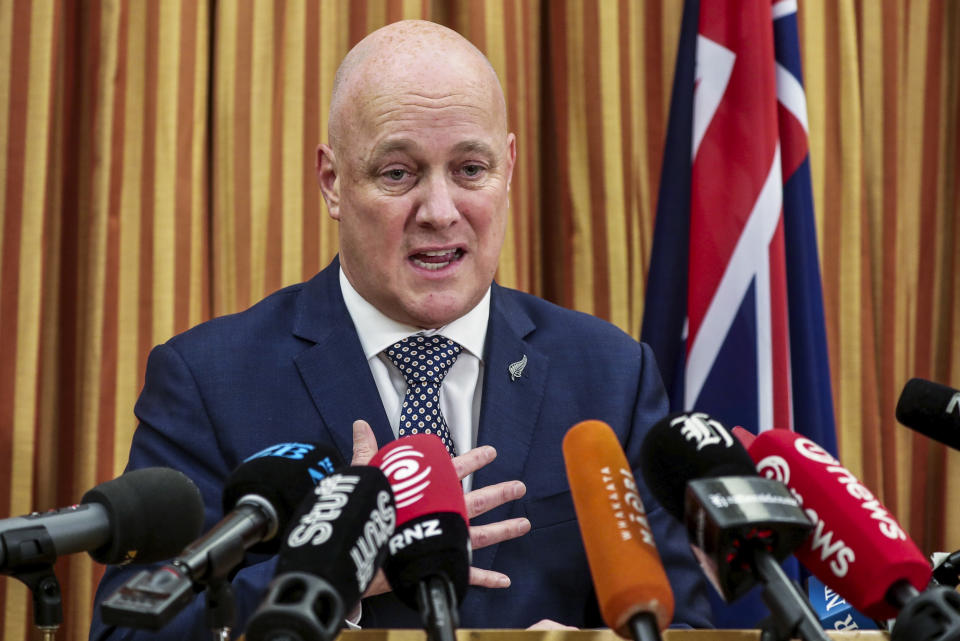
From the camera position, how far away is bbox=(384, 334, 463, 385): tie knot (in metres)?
1.95

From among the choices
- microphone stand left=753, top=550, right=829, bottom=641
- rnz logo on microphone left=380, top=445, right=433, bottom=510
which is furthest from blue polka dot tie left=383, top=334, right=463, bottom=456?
microphone stand left=753, top=550, right=829, bottom=641

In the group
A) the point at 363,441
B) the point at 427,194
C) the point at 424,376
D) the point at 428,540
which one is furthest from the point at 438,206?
the point at 428,540

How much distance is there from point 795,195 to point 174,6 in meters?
1.67

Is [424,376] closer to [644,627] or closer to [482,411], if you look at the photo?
[482,411]

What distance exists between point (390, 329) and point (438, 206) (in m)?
0.26

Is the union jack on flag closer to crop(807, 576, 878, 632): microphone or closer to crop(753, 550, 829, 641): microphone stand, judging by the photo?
crop(807, 576, 878, 632): microphone

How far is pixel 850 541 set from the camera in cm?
100

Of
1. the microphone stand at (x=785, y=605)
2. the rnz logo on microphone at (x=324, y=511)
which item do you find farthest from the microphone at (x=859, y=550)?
the rnz logo on microphone at (x=324, y=511)

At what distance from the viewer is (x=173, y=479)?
1.06m

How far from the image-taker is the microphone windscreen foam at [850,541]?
979 mm

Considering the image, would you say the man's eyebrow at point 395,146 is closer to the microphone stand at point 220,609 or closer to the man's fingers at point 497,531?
the man's fingers at point 497,531

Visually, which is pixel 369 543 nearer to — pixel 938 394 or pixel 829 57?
pixel 938 394

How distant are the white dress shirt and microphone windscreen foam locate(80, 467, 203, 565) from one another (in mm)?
889

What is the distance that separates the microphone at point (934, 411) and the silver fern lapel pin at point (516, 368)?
0.90 metres
